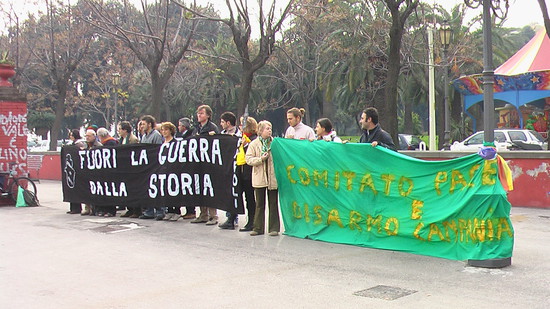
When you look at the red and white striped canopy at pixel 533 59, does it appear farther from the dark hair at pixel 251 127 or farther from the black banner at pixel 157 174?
the dark hair at pixel 251 127

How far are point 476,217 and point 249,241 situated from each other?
334 centimetres

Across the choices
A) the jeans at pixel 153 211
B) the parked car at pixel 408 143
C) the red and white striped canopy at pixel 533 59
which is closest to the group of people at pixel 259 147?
the jeans at pixel 153 211

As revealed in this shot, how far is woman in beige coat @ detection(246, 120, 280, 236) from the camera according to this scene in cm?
948

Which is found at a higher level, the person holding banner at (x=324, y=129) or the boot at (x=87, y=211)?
the person holding banner at (x=324, y=129)

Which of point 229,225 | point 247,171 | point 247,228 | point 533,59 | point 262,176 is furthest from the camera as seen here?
point 533,59

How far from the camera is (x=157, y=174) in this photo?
1159cm

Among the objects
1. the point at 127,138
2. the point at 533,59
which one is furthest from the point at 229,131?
the point at 533,59

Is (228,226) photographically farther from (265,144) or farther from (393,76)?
(393,76)

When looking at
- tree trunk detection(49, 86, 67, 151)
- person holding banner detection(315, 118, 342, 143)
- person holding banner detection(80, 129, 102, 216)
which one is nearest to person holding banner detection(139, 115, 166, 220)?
person holding banner detection(80, 129, 102, 216)

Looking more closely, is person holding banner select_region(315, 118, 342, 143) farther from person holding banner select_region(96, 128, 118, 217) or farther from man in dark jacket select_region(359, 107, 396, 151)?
person holding banner select_region(96, 128, 118, 217)

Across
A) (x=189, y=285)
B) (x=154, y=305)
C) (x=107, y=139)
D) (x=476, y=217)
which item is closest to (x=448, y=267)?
(x=476, y=217)

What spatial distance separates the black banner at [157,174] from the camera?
1048 cm

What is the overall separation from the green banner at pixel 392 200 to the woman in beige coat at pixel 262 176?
7.7 inches

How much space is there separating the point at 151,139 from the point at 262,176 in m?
3.36
